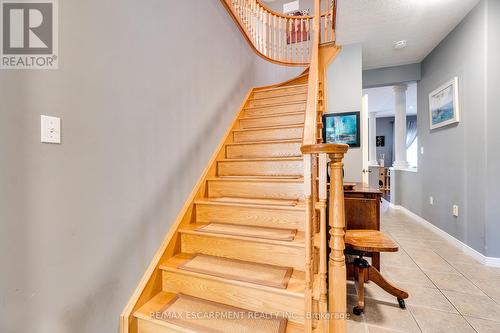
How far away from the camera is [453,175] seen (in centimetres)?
301

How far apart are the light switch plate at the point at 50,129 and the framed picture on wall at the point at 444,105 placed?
392 cm

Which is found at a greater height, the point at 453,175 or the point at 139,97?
the point at 139,97

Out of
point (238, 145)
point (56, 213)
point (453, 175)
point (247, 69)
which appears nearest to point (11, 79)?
point (56, 213)

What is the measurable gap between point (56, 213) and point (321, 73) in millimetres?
3337

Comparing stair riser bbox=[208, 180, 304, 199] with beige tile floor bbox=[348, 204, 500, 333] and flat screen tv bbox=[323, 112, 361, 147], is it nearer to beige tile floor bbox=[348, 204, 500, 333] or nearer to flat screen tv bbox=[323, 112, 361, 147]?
beige tile floor bbox=[348, 204, 500, 333]

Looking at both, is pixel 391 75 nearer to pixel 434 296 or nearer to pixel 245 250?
pixel 434 296

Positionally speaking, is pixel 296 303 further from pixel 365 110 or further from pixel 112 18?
pixel 365 110

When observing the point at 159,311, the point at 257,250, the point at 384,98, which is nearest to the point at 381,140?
the point at 384,98

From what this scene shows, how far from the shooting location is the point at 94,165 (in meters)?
1.18

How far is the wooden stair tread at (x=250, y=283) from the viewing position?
1.25 metres

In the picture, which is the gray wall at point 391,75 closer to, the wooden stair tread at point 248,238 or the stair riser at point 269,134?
the stair riser at point 269,134

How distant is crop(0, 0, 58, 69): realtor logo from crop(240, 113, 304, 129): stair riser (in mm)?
2157

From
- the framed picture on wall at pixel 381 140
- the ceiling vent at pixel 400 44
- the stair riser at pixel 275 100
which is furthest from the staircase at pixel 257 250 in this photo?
the framed picture on wall at pixel 381 140

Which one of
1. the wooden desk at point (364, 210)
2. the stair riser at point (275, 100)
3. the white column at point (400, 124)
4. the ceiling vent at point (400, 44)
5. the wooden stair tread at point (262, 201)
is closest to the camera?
the wooden stair tread at point (262, 201)
